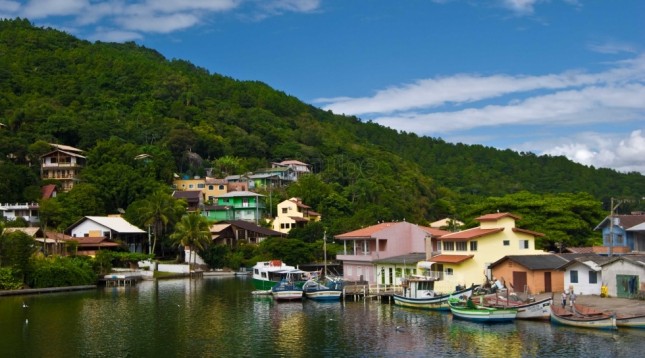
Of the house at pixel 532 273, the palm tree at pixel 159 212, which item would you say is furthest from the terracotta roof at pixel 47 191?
the house at pixel 532 273

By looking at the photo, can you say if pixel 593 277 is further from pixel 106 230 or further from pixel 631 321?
pixel 106 230

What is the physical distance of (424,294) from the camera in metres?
47.2

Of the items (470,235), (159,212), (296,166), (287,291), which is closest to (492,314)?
(470,235)

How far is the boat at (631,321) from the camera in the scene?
1331 inches

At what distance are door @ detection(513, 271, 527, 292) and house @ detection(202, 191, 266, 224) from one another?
7051cm

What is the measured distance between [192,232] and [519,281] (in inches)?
1868

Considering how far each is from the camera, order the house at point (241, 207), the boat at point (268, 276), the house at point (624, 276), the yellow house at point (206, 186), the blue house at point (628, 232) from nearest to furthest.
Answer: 1. the house at point (624, 276)
2. the blue house at point (628, 232)
3. the boat at point (268, 276)
4. the house at point (241, 207)
5. the yellow house at point (206, 186)

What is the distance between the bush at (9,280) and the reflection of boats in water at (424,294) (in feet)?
116

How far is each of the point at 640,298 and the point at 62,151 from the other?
304 ft

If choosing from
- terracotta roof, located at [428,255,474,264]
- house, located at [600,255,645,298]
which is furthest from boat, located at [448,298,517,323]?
terracotta roof, located at [428,255,474,264]

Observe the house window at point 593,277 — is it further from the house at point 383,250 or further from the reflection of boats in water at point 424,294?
the house at point 383,250

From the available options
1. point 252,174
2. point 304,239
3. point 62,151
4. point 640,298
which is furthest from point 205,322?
point 252,174

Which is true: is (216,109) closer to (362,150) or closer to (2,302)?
(362,150)

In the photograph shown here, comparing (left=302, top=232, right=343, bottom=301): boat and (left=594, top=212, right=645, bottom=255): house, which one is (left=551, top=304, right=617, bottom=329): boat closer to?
(left=594, top=212, right=645, bottom=255): house
